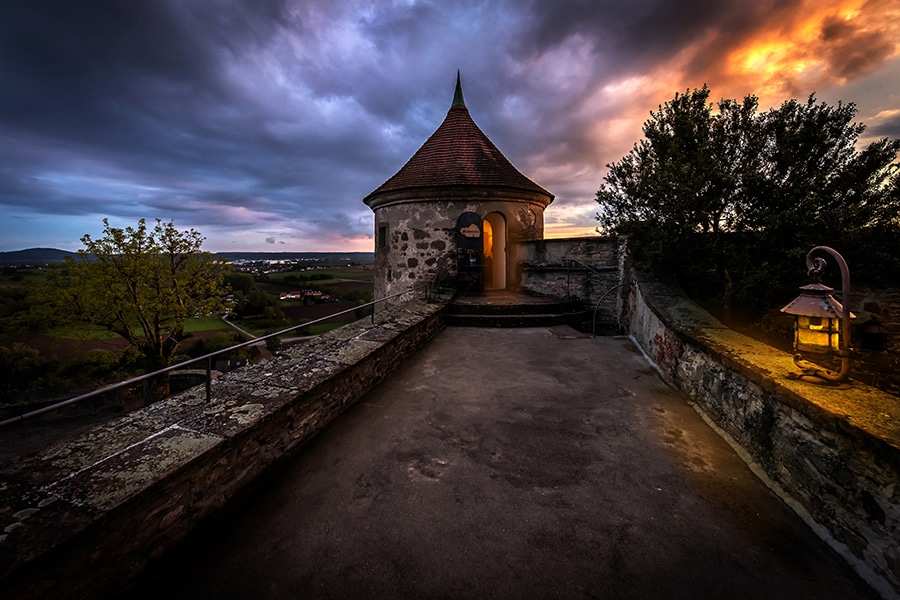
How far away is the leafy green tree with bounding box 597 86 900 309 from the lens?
5340mm

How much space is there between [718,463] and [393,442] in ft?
10.2

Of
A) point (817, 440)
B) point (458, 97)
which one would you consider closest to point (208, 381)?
point (817, 440)

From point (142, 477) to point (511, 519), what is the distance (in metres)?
2.39

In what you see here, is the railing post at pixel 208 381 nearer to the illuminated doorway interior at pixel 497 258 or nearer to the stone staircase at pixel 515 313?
the stone staircase at pixel 515 313

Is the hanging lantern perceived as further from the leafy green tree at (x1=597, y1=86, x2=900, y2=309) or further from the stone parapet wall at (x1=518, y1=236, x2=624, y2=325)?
the stone parapet wall at (x1=518, y1=236, x2=624, y2=325)

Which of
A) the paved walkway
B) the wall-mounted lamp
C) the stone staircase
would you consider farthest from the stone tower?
the wall-mounted lamp

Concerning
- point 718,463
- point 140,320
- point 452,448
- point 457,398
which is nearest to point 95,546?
point 452,448

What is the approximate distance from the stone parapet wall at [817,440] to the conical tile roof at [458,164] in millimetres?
8195

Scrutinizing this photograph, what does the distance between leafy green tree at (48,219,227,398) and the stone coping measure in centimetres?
1880

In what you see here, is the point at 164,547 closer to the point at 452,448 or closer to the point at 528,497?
the point at 452,448

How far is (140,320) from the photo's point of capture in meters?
15.8

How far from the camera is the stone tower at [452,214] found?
10664 mm

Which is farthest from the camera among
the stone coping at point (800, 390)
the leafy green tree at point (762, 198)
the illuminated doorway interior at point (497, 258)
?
the illuminated doorway interior at point (497, 258)

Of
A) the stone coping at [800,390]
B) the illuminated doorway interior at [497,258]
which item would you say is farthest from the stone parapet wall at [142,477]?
the illuminated doorway interior at [497,258]
